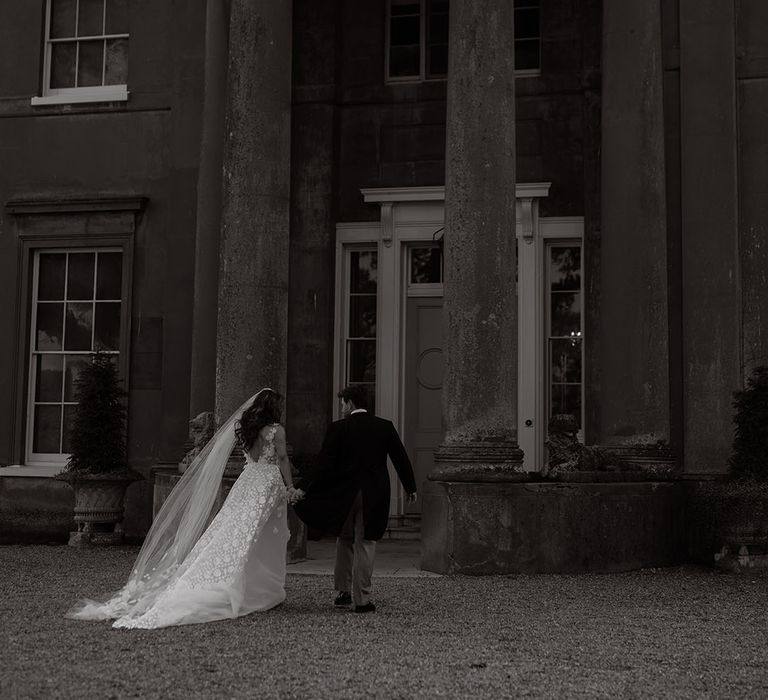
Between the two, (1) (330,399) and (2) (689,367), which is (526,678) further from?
(1) (330,399)

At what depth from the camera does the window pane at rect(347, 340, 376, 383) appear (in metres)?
14.4

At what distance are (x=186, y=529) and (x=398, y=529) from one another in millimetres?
5376

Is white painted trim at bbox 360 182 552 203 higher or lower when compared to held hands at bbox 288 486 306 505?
higher

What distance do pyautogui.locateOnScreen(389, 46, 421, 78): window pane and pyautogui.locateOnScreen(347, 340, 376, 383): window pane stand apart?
10.9 feet

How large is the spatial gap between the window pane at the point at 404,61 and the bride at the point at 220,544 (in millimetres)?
6767

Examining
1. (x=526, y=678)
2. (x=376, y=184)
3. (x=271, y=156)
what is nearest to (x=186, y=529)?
(x=526, y=678)

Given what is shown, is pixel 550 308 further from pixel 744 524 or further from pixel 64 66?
pixel 64 66

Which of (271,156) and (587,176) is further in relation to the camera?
(587,176)

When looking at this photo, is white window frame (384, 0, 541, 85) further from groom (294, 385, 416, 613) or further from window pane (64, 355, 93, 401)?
groom (294, 385, 416, 613)

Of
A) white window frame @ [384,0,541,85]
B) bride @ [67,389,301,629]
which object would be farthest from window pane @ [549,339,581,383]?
bride @ [67,389,301,629]

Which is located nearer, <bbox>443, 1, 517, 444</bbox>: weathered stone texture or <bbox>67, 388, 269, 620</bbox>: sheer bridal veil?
<bbox>67, 388, 269, 620</bbox>: sheer bridal veil

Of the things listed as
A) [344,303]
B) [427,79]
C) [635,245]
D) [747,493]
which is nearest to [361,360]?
[344,303]

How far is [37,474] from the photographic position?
14156 millimetres

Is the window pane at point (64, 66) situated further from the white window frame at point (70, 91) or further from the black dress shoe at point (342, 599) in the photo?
the black dress shoe at point (342, 599)
